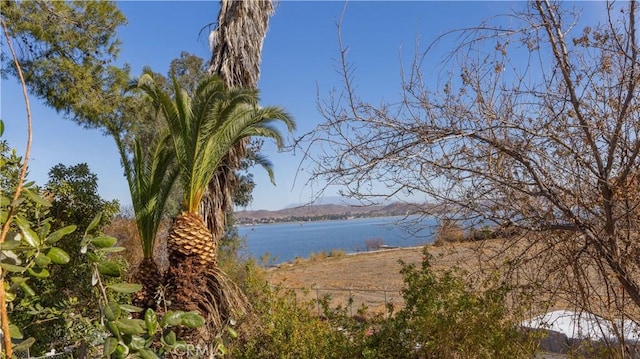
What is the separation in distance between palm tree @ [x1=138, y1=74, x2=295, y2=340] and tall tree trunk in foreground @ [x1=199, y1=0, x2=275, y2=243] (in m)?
1.38

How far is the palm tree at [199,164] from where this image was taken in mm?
7652

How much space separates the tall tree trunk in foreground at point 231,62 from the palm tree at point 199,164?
1.38m

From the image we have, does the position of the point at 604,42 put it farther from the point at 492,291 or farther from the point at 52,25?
the point at 52,25

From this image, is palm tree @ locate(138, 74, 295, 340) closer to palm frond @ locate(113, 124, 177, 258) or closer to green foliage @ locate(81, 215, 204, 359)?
palm frond @ locate(113, 124, 177, 258)

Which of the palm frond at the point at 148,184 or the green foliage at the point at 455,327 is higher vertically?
the palm frond at the point at 148,184

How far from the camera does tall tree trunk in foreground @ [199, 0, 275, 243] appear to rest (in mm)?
9617

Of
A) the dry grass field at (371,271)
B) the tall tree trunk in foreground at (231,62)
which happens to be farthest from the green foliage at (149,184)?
the dry grass field at (371,271)

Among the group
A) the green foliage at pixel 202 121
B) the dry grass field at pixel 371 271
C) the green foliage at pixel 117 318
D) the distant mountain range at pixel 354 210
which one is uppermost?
the green foliage at pixel 202 121

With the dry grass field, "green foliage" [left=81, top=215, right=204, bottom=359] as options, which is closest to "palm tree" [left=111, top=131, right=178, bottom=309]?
the dry grass field

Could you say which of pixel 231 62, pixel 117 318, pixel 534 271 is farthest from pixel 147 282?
pixel 117 318

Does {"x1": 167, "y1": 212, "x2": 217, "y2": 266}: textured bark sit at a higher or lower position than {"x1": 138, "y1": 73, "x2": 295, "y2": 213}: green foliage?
lower

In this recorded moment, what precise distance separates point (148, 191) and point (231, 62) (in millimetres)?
3213

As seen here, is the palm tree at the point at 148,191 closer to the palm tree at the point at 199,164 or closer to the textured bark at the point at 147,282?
the textured bark at the point at 147,282

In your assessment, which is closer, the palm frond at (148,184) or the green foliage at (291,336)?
the green foliage at (291,336)
